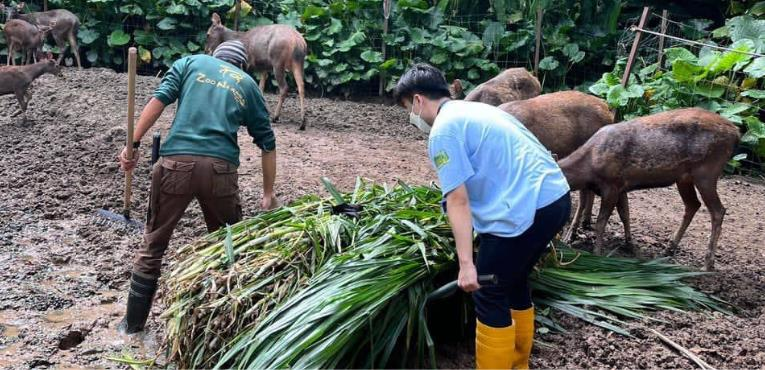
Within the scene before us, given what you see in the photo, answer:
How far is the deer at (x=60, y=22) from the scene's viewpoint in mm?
14125

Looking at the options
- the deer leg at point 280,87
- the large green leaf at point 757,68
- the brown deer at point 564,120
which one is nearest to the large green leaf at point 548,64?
the large green leaf at point 757,68

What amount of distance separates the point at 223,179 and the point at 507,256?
6.99 ft

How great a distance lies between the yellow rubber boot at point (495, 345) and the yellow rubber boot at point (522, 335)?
254 mm

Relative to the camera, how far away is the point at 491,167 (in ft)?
12.2

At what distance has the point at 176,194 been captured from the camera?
498 centimetres

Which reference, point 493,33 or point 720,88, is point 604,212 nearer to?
point 720,88

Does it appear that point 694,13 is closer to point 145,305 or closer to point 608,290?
point 608,290

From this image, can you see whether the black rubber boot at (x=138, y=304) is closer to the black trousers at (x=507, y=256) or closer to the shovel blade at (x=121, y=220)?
the shovel blade at (x=121, y=220)

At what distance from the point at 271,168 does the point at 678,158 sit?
3.34 metres

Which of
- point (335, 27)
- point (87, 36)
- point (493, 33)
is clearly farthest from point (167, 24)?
point (493, 33)

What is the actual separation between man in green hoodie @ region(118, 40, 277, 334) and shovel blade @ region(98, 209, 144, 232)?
2.16 m

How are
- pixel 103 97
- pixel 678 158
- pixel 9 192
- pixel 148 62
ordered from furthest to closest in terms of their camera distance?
pixel 148 62
pixel 103 97
pixel 9 192
pixel 678 158

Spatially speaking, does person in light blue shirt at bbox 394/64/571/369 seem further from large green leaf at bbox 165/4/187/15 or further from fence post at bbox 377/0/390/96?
large green leaf at bbox 165/4/187/15

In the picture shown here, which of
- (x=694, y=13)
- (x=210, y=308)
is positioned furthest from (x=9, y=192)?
(x=694, y=13)
